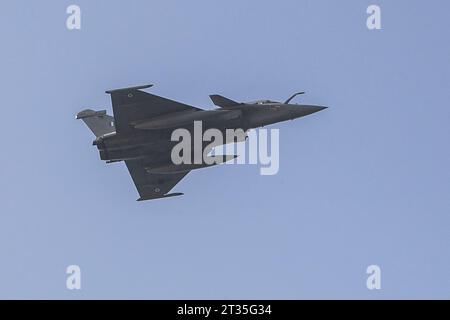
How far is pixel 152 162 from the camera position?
4200 centimetres

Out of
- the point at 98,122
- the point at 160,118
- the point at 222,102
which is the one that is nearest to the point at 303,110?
the point at 222,102

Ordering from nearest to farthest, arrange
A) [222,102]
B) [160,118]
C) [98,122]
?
1. [222,102]
2. [160,118]
3. [98,122]

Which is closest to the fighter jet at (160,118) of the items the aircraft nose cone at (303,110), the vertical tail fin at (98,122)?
the aircraft nose cone at (303,110)

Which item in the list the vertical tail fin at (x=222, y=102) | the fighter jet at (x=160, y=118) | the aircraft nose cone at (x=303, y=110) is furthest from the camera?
the aircraft nose cone at (x=303, y=110)

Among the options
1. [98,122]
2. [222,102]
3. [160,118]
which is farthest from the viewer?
[98,122]

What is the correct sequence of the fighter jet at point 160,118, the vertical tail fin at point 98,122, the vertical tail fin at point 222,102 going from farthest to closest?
the vertical tail fin at point 98,122, the fighter jet at point 160,118, the vertical tail fin at point 222,102

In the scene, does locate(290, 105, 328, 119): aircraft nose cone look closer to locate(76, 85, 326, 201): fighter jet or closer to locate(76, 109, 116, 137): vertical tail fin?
locate(76, 85, 326, 201): fighter jet

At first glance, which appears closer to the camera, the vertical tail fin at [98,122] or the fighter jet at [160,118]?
the fighter jet at [160,118]

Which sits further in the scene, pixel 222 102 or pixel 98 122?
pixel 98 122

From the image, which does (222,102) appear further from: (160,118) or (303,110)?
(303,110)

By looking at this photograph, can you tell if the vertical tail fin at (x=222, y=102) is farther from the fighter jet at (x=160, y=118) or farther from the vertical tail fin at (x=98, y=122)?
the vertical tail fin at (x=98, y=122)

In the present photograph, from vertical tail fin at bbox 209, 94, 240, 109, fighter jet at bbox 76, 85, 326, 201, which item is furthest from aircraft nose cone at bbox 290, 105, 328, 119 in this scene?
vertical tail fin at bbox 209, 94, 240, 109

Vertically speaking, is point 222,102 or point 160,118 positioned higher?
point 222,102
